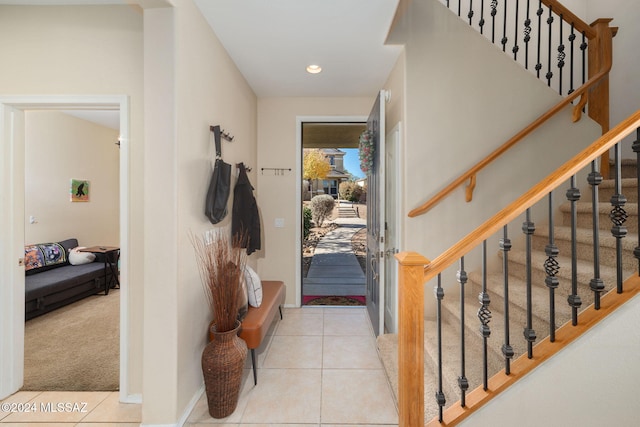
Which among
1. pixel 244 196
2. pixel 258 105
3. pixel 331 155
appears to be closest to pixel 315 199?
pixel 331 155

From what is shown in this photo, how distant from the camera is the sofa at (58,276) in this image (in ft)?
10.8

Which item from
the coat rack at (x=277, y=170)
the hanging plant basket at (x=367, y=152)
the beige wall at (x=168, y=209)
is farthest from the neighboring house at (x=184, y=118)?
the coat rack at (x=277, y=170)

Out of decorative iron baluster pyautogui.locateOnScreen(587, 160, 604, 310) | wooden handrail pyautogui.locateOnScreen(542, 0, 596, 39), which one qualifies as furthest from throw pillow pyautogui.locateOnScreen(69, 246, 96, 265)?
wooden handrail pyautogui.locateOnScreen(542, 0, 596, 39)

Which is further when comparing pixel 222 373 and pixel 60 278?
pixel 60 278

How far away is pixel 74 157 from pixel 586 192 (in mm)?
6879

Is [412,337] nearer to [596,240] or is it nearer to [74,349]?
[596,240]

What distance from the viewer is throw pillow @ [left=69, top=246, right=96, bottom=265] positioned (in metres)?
4.16

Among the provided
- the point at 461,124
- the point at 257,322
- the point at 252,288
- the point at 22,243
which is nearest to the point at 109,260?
the point at 22,243

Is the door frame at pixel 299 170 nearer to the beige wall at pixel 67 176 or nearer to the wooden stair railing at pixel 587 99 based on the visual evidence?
the wooden stair railing at pixel 587 99

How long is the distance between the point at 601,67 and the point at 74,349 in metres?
5.27

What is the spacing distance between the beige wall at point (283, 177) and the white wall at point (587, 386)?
2659 mm

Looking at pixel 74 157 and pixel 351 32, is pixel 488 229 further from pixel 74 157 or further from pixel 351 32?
pixel 74 157

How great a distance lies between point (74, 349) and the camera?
2.62 meters

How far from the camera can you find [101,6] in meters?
1.93
